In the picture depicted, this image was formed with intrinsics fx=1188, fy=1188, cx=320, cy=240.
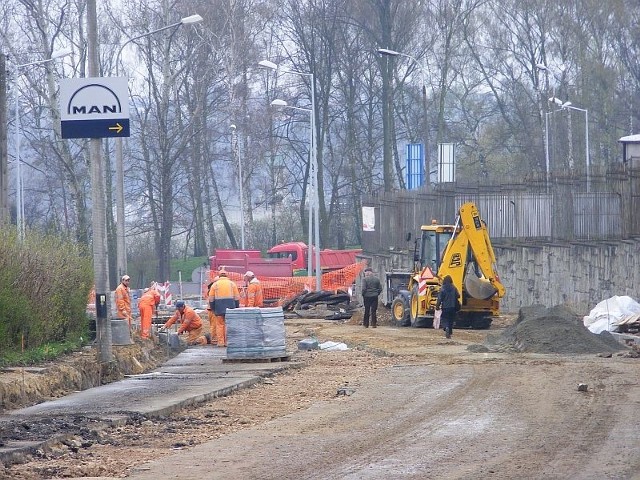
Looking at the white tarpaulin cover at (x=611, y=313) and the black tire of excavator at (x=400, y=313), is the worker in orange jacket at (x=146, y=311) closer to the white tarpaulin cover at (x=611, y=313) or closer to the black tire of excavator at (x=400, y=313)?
the black tire of excavator at (x=400, y=313)

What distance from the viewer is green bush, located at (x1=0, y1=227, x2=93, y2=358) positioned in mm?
17297

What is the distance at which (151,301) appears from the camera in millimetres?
25625

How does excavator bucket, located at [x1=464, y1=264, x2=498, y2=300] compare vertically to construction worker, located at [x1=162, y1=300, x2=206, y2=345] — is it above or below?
above

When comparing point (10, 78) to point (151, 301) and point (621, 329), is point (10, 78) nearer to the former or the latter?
point (151, 301)

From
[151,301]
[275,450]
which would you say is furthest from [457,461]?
[151,301]

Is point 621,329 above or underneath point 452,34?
underneath

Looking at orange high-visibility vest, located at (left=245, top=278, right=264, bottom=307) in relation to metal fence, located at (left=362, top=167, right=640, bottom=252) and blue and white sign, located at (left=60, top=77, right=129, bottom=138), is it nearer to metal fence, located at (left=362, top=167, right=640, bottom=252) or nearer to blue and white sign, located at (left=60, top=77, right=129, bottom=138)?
blue and white sign, located at (left=60, top=77, right=129, bottom=138)

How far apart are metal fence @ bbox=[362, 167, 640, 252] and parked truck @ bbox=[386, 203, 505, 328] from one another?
4828 millimetres

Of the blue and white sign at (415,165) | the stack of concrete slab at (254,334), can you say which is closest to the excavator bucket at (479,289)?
the stack of concrete slab at (254,334)

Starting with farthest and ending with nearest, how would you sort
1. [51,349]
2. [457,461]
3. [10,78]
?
[10,78]
[51,349]
[457,461]

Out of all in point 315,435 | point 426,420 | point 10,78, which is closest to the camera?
point 315,435

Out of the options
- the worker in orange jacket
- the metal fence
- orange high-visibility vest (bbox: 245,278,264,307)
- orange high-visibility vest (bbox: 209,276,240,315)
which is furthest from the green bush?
the metal fence

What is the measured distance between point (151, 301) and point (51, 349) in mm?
7171

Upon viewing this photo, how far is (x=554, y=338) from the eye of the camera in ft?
74.8
